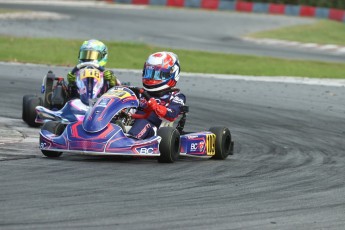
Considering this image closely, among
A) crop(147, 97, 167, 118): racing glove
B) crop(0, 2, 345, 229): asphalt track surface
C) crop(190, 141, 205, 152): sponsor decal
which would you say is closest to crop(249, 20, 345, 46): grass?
crop(0, 2, 345, 229): asphalt track surface

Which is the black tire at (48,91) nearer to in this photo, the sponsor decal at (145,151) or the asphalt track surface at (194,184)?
the asphalt track surface at (194,184)

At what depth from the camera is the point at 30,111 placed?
12.4 m

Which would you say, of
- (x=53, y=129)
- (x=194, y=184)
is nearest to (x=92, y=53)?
Result: (x=53, y=129)

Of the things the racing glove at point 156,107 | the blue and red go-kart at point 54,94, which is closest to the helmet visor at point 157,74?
the racing glove at point 156,107

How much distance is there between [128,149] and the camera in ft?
29.9

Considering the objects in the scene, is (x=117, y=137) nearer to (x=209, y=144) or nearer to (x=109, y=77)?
(x=209, y=144)

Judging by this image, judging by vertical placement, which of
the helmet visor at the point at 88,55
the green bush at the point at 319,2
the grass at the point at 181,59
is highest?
the helmet visor at the point at 88,55

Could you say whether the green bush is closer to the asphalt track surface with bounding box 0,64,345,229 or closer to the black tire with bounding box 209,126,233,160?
the asphalt track surface with bounding box 0,64,345,229

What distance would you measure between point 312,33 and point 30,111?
24.7 m

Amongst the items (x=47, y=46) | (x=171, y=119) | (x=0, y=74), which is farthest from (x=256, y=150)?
(x=47, y=46)

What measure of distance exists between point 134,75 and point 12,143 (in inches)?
344

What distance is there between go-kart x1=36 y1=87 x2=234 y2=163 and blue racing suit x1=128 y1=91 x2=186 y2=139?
0.08 meters

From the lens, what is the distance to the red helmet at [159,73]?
10031 millimetres

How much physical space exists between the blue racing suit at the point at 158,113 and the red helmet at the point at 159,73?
120 millimetres
